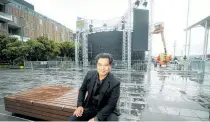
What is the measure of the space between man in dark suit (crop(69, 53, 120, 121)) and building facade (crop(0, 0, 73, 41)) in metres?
26.4

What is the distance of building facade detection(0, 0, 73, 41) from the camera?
1158 inches

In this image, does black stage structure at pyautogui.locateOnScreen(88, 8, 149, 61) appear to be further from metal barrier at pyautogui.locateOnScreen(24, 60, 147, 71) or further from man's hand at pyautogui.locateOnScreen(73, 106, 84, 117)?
man's hand at pyautogui.locateOnScreen(73, 106, 84, 117)

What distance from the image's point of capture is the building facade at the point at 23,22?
29.4m

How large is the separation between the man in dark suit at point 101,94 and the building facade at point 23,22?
86.5 ft

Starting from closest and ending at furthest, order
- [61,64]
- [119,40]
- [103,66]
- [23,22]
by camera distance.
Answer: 1. [103,66]
2. [61,64]
3. [119,40]
4. [23,22]

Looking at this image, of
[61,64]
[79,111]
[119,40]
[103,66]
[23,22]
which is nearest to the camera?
[103,66]

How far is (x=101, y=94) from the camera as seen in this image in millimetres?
2105

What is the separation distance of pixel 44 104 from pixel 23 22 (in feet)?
131

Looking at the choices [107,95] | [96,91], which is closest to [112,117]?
[107,95]

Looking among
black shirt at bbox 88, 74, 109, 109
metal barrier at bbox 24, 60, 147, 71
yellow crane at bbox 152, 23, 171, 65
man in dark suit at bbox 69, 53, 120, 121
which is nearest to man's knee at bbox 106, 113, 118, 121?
man in dark suit at bbox 69, 53, 120, 121

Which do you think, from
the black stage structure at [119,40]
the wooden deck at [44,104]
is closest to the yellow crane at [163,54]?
the black stage structure at [119,40]

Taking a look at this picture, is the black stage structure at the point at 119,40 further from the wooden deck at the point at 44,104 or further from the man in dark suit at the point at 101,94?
the man in dark suit at the point at 101,94

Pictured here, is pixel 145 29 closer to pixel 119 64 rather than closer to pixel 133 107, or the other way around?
pixel 119 64

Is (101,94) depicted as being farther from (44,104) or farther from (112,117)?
(44,104)
